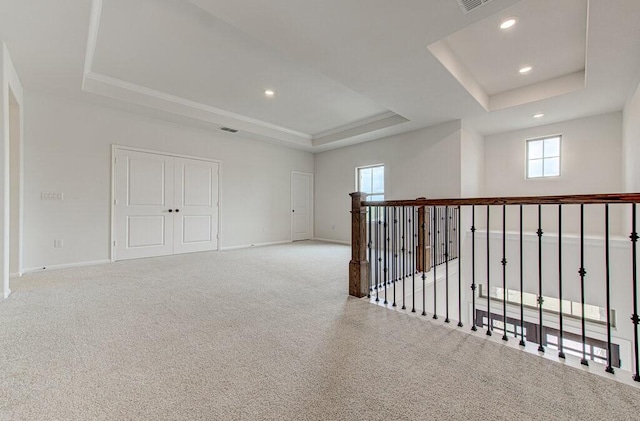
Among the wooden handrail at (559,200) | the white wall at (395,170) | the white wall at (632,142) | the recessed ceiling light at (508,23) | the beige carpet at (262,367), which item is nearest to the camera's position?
the beige carpet at (262,367)

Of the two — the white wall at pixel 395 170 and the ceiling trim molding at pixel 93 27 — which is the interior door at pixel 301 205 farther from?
the ceiling trim molding at pixel 93 27

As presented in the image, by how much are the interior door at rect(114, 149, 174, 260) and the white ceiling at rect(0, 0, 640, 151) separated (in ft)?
2.98

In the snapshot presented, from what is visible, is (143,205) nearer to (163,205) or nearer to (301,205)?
(163,205)

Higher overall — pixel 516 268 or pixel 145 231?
pixel 145 231

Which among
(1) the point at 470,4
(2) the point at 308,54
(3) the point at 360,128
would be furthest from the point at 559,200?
(3) the point at 360,128

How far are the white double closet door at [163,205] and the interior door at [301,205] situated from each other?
216cm

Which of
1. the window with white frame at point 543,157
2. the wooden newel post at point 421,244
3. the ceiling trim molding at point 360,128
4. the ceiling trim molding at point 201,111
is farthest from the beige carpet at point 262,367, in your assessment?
the window with white frame at point 543,157

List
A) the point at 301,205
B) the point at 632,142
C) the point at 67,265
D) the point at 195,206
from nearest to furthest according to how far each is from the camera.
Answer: the point at 632,142
the point at 67,265
the point at 195,206
the point at 301,205

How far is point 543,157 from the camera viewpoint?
17.0ft

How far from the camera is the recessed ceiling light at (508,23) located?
110 inches

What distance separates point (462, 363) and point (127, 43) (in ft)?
14.9

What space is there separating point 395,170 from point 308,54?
144 inches

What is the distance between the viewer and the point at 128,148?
15.8 feet

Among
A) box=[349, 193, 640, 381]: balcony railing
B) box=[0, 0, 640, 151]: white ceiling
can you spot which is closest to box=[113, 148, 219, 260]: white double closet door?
box=[0, 0, 640, 151]: white ceiling
